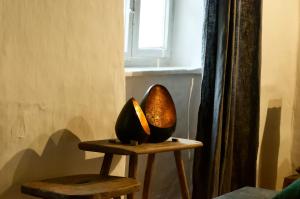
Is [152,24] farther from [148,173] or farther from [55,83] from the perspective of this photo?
[55,83]

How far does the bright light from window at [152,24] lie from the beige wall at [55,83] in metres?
0.65

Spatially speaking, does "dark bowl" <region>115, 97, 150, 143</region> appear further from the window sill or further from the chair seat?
the window sill

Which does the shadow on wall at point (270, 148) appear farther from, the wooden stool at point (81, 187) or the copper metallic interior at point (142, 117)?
the wooden stool at point (81, 187)

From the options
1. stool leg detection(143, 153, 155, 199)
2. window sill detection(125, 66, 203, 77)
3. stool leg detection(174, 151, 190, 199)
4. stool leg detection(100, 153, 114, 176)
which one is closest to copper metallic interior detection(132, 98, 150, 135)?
stool leg detection(100, 153, 114, 176)

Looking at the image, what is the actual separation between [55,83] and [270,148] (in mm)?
1949

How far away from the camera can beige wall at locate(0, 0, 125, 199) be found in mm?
1846

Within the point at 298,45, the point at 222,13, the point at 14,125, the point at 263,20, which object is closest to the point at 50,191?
the point at 14,125

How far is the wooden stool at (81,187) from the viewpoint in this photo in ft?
5.45

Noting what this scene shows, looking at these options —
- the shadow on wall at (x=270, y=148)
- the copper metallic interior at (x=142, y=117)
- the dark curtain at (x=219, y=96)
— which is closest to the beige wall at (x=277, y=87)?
the shadow on wall at (x=270, y=148)

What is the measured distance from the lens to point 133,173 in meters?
2.03

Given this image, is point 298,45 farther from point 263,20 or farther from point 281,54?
point 263,20

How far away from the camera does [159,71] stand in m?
2.71

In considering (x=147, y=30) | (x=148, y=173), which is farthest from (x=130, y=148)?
(x=147, y=30)

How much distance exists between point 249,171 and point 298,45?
1.16m
